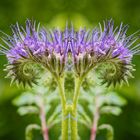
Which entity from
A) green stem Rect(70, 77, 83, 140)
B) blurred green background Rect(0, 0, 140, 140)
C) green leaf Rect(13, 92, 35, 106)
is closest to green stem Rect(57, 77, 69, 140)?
green stem Rect(70, 77, 83, 140)

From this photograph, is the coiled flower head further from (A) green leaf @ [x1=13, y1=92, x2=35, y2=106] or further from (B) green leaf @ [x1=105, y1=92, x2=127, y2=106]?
(B) green leaf @ [x1=105, y1=92, x2=127, y2=106]

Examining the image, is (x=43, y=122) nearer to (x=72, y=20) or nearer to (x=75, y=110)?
(x=75, y=110)

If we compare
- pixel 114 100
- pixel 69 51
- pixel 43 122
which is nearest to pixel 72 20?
pixel 114 100

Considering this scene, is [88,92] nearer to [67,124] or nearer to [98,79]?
[98,79]

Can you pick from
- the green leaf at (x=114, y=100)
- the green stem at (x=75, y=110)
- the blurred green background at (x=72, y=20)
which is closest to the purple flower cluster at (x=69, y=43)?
the green stem at (x=75, y=110)

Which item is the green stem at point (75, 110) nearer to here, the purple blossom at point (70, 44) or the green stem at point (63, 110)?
the green stem at point (63, 110)

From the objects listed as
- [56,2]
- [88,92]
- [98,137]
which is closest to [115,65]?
[88,92]
